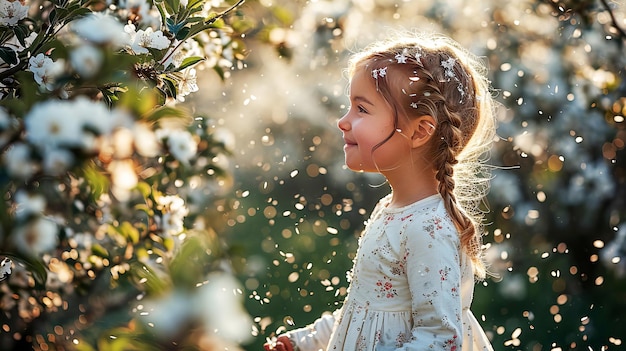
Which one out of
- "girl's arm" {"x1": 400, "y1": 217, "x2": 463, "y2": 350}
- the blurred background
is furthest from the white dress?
the blurred background

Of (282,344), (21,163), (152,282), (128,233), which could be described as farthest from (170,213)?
(152,282)

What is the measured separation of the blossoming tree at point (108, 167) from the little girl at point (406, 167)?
0.78 ft

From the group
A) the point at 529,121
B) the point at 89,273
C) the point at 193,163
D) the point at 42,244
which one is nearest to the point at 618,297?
the point at 529,121

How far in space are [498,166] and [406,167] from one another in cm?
142

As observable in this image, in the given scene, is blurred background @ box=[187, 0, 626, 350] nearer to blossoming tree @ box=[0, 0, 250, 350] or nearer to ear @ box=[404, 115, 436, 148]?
blossoming tree @ box=[0, 0, 250, 350]

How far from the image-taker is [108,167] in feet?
2.21

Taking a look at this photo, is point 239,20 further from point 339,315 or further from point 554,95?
point 554,95

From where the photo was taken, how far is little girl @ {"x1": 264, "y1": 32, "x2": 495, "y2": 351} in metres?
1.20

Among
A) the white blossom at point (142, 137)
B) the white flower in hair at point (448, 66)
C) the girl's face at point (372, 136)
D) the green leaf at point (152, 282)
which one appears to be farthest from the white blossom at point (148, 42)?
the green leaf at point (152, 282)

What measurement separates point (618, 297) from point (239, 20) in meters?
1.59

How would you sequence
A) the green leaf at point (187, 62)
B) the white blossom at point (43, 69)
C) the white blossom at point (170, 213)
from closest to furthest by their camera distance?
the white blossom at point (43, 69) → the green leaf at point (187, 62) → the white blossom at point (170, 213)

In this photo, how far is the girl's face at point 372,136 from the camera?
4.12ft

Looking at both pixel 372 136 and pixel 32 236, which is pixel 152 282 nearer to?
pixel 32 236

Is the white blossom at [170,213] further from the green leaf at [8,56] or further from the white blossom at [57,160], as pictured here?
the white blossom at [57,160]
